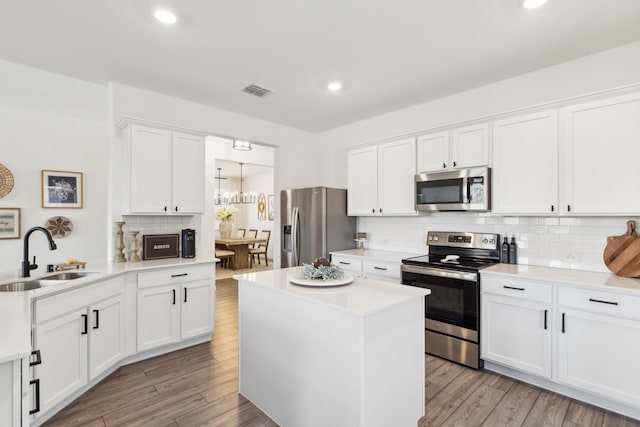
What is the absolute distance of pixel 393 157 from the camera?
3.97m

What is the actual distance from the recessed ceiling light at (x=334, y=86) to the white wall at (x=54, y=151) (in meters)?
2.40

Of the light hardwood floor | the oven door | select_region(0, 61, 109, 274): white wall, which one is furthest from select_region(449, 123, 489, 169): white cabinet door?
select_region(0, 61, 109, 274): white wall

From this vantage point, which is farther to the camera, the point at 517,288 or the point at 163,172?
the point at 163,172

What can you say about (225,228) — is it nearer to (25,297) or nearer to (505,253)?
(25,297)

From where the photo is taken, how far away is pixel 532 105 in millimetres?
2867

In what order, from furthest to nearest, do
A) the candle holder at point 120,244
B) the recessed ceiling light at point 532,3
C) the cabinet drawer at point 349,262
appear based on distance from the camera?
1. the cabinet drawer at point 349,262
2. the candle holder at point 120,244
3. the recessed ceiling light at point 532,3

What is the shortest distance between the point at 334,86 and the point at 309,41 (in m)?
0.89

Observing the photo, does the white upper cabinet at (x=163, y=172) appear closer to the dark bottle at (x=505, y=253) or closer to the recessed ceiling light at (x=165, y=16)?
the recessed ceiling light at (x=165, y=16)

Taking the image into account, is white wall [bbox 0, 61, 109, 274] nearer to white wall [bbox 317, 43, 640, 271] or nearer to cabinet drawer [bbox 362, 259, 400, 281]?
cabinet drawer [bbox 362, 259, 400, 281]

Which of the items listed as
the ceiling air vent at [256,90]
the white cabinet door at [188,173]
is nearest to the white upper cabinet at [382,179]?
the ceiling air vent at [256,90]

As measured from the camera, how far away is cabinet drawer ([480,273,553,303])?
2543 mm

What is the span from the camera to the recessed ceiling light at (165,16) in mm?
2191

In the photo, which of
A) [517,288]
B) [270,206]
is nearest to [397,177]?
[517,288]

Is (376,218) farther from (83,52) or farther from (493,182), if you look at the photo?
(83,52)
